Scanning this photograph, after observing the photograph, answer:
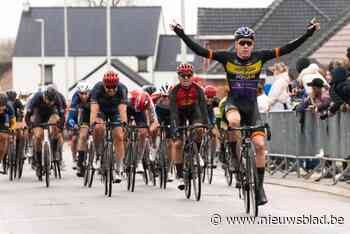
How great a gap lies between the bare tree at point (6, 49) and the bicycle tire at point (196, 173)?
124108 mm

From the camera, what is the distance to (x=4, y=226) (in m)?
13.0

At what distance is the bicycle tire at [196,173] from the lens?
51.8ft

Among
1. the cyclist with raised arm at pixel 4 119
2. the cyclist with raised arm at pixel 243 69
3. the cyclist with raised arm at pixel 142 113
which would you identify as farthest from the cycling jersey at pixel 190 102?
the cyclist with raised arm at pixel 4 119

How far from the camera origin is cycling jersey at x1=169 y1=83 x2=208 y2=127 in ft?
55.4

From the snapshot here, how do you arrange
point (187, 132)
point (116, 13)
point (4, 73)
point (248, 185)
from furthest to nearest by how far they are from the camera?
point (4, 73)
point (116, 13)
point (187, 132)
point (248, 185)

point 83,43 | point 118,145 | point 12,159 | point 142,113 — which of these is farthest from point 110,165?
point 83,43

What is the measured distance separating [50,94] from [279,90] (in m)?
4.96

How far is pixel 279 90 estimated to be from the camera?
915 inches

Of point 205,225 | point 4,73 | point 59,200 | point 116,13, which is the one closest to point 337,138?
point 59,200

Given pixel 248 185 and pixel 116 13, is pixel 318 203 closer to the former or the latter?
pixel 248 185

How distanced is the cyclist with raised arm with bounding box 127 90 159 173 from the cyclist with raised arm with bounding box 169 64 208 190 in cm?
144

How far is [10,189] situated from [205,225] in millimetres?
7634

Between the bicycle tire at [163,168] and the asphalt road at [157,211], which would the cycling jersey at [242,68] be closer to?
the asphalt road at [157,211]

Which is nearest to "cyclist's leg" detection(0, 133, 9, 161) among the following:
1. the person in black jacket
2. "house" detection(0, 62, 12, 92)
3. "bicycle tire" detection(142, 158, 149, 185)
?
"bicycle tire" detection(142, 158, 149, 185)
